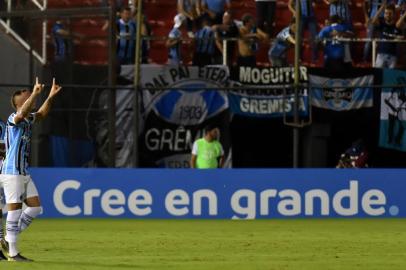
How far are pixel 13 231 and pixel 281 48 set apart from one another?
11635 mm

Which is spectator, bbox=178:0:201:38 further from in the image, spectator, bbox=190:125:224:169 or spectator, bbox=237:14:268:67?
spectator, bbox=190:125:224:169

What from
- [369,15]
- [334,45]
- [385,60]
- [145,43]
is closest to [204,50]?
[145,43]

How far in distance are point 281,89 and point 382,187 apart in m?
2.81

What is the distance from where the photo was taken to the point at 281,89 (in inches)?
968

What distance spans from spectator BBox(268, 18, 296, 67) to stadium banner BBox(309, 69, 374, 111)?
667mm

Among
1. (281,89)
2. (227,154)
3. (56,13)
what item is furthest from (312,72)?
(56,13)

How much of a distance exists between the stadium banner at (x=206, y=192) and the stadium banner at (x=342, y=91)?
162cm

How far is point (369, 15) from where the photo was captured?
2533 centimetres

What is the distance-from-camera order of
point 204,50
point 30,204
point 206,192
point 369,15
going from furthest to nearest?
point 369,15, point 204,50, point 206,192, point 30,204

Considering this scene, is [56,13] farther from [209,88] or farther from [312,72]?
[312,72]

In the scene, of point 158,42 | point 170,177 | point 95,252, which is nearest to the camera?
point 95,252

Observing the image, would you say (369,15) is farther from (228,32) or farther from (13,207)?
(13,207)

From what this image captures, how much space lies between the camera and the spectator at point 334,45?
2464 cm

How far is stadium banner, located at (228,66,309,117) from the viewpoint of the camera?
24.6 m
